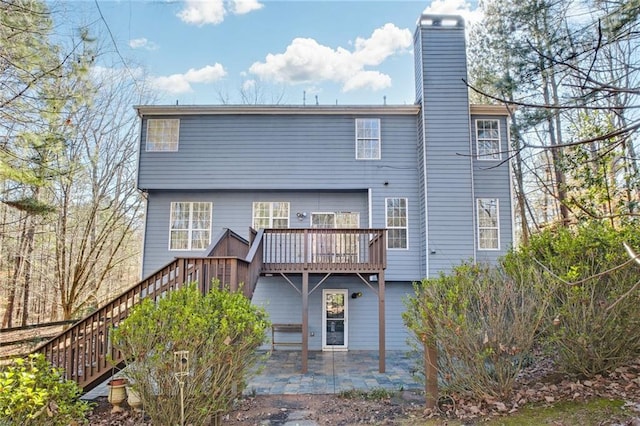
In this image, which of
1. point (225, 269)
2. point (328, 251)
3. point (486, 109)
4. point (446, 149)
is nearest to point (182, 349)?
point (225, 269)

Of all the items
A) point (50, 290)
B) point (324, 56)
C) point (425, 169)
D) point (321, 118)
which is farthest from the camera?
point (324, 56)

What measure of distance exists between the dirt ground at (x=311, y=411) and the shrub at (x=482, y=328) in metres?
1.02

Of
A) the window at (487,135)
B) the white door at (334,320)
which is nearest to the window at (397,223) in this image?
the white door at (334,320)

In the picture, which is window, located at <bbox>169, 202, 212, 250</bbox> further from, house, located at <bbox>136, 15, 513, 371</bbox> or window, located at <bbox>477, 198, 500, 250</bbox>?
window, located at <bbox>477, 198, 500, 250</bbox>

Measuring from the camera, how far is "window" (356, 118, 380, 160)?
1114 cm

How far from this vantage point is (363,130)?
1126cm

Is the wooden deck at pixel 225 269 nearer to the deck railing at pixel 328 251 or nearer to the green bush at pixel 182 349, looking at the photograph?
the deck railing at pixel 328 251

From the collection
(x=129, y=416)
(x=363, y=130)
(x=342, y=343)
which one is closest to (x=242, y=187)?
(x=363, y=130)

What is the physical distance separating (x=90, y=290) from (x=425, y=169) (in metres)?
13.8

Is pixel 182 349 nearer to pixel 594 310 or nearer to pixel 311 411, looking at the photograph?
pixel 311 411

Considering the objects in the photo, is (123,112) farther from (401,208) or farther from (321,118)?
(401,208)

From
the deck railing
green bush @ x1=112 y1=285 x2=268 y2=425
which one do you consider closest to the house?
the deck railing

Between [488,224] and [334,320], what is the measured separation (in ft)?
17.4

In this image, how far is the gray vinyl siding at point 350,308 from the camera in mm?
10883
